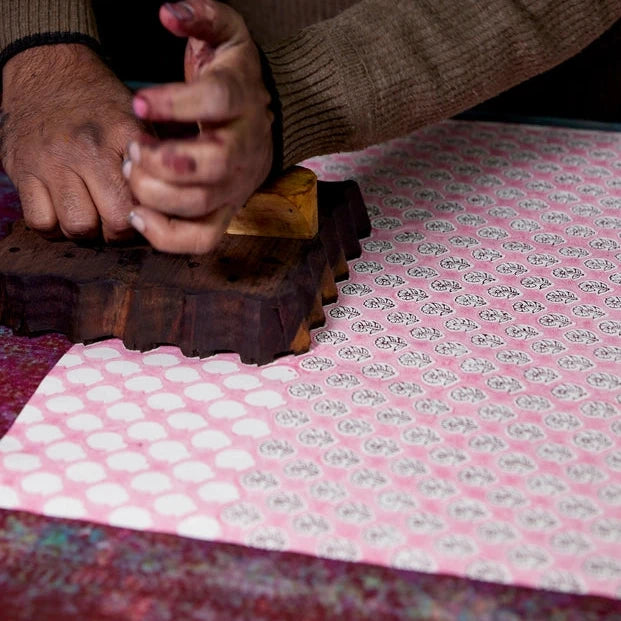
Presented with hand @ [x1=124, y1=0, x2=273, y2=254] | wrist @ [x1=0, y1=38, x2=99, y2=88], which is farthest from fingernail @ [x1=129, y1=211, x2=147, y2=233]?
wrist @ [x1=0, y1=38, x2=99, y2=88]

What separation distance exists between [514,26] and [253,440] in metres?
0.56

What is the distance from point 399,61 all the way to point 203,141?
32 cm

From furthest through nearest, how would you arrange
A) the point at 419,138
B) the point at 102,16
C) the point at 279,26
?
the point at 102,16 → the point at 279,26 → the point at 419,138

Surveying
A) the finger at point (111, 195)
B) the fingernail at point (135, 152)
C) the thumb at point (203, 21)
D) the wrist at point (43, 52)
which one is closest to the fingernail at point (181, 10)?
the thumb at point (203, 21)

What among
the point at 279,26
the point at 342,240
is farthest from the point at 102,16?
the point at 342,240

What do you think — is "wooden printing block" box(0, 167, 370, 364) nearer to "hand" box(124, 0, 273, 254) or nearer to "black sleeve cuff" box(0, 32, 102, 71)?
"hand" box(124, 0, 273, 254)

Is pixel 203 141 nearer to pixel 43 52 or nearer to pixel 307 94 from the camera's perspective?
pixel 307 94

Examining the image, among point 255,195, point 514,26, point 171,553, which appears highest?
point 514,26

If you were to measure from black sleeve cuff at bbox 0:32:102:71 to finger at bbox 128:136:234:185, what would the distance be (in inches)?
14.1

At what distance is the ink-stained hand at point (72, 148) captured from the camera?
87cm

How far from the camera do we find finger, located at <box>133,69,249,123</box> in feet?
2.23

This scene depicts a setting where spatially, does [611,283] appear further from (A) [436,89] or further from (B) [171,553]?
(B) [171,553]

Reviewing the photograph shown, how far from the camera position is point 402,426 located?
0.74 meters

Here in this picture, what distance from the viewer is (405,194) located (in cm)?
114
